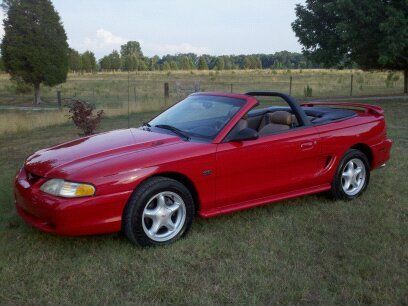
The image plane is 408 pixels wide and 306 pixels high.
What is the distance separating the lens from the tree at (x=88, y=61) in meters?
73.9

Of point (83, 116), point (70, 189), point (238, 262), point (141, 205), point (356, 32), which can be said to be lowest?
point (238, 262)

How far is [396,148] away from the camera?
8.55m

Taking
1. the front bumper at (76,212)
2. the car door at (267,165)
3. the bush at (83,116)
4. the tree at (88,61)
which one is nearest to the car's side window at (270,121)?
the car door at (267,165)

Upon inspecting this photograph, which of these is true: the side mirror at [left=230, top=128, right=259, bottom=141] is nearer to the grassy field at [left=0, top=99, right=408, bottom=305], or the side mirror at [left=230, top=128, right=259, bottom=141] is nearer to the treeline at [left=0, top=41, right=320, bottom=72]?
the grassy field at [left=0, top=99, right=408, bottom=305]

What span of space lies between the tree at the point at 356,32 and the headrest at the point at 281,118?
1164 cm

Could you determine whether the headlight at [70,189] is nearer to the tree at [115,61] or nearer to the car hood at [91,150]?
the car hood at [91,150]

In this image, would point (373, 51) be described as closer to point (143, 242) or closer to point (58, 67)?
point (143, 242)

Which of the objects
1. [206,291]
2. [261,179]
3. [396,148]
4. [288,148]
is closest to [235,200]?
[261,179]

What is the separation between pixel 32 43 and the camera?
26078 millimetres

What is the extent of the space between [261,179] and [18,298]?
251 cm

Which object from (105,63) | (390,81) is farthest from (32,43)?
(105,63)

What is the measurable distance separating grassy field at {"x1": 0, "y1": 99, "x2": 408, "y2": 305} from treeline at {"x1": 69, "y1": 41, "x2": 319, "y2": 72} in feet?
124

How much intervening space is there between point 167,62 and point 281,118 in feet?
313

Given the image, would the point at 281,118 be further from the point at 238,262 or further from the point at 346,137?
the point at 238,262
